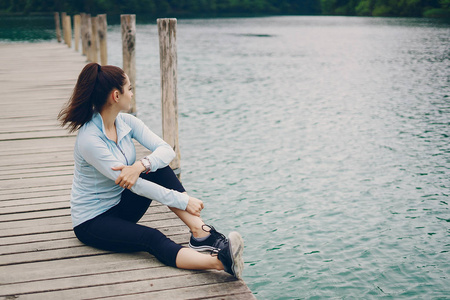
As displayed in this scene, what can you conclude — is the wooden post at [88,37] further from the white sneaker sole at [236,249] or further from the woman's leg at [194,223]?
the white sneaker sole at [236,249]

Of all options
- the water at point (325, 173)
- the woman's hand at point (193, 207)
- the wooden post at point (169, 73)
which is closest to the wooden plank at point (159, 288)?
the woman's hand at point (193, 207)

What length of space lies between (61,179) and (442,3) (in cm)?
7038

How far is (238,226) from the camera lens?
692 centimetres

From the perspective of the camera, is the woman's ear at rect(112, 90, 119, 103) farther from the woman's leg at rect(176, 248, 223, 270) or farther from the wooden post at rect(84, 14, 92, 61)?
the wooden post at rect(84, 14, 92, 61)

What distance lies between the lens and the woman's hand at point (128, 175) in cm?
317

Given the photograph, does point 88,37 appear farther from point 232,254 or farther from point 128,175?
point 232,254

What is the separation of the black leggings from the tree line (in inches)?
2745

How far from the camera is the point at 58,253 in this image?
339 centimetres

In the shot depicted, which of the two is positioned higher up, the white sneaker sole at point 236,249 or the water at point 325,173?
the white sneaker sole at point 236,249

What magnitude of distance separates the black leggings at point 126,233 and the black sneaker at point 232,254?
0.37 m

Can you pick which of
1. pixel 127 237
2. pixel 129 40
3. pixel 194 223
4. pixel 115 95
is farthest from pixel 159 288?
pixel 129 40

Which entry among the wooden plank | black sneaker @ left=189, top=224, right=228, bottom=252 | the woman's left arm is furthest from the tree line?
the wooden plank

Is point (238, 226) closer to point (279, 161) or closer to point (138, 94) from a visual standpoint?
point (279, 161)

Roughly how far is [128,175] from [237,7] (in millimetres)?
112281
